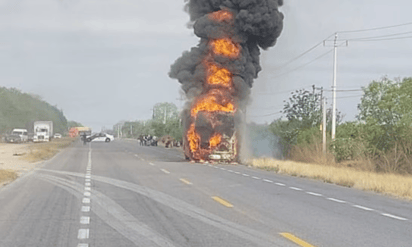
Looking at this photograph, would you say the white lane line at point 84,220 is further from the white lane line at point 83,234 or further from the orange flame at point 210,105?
Answer: the orange flame at point 210,105

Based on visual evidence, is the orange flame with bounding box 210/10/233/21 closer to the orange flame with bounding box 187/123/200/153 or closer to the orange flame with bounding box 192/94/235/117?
the orange flame with bounding box 192/94/235/117

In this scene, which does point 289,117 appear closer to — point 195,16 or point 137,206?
point 195,16

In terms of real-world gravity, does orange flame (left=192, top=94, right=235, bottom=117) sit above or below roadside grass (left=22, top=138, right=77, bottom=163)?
above

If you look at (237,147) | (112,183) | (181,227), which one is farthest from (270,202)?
(237,147)

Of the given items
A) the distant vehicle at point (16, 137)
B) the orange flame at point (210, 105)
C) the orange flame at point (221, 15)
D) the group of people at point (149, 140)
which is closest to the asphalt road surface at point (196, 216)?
the orange flame at point (210, 105)

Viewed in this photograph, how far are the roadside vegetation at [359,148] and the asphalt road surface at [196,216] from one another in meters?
3.66

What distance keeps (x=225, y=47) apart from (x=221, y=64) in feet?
5.79

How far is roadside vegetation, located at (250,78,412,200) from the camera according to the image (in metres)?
23.0

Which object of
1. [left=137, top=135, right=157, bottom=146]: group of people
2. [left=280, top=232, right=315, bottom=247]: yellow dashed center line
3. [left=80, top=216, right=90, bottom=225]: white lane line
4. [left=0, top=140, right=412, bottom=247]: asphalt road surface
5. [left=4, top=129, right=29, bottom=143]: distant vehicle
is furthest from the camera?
[left=4, top=129, right=29, bottom=143]: distant vehicle

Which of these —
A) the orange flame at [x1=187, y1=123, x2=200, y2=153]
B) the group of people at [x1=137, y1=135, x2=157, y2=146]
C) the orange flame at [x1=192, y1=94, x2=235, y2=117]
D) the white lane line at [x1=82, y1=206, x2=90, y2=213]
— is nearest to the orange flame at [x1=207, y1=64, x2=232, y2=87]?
the orange flame at [x1=192, y1=94, x2=235, y2=117]

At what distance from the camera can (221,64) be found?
128ft

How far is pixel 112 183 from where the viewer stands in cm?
1988

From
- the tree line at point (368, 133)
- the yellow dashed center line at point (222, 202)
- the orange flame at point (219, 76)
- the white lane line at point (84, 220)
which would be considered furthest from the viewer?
the orange flame at point (219, 76)

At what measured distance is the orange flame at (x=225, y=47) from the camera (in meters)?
39.8
